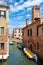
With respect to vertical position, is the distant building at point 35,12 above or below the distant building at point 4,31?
above

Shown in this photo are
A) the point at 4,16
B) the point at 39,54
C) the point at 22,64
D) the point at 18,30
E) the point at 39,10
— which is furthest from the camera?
the point at 18,30

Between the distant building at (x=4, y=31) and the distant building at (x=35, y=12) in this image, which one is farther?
the distant building at (x=35, y=12)

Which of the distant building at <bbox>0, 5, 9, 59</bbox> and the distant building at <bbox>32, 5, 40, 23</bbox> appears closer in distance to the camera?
the distant building at <bbox>0, 5, 9, 59</bbox>

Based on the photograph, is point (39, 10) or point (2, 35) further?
point (39, 10)

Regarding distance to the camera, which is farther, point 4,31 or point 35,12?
point 35,12

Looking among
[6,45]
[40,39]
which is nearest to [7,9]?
[6,45]

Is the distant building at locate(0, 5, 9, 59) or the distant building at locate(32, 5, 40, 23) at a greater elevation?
the distant building at locate(32, 5, 40, 23)

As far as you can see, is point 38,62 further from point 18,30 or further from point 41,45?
point 18,30

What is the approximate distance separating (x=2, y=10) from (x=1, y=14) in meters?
0.70

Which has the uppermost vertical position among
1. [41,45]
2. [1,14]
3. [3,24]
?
[1,14]

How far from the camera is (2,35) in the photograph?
2481cm

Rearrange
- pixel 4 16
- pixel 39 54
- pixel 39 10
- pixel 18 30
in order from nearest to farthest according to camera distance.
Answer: pixel 4 16 < pixel 39 54 < pixel 39 10 < pixel 18 30

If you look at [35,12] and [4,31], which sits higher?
[35,12]

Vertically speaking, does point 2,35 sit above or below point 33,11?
below
